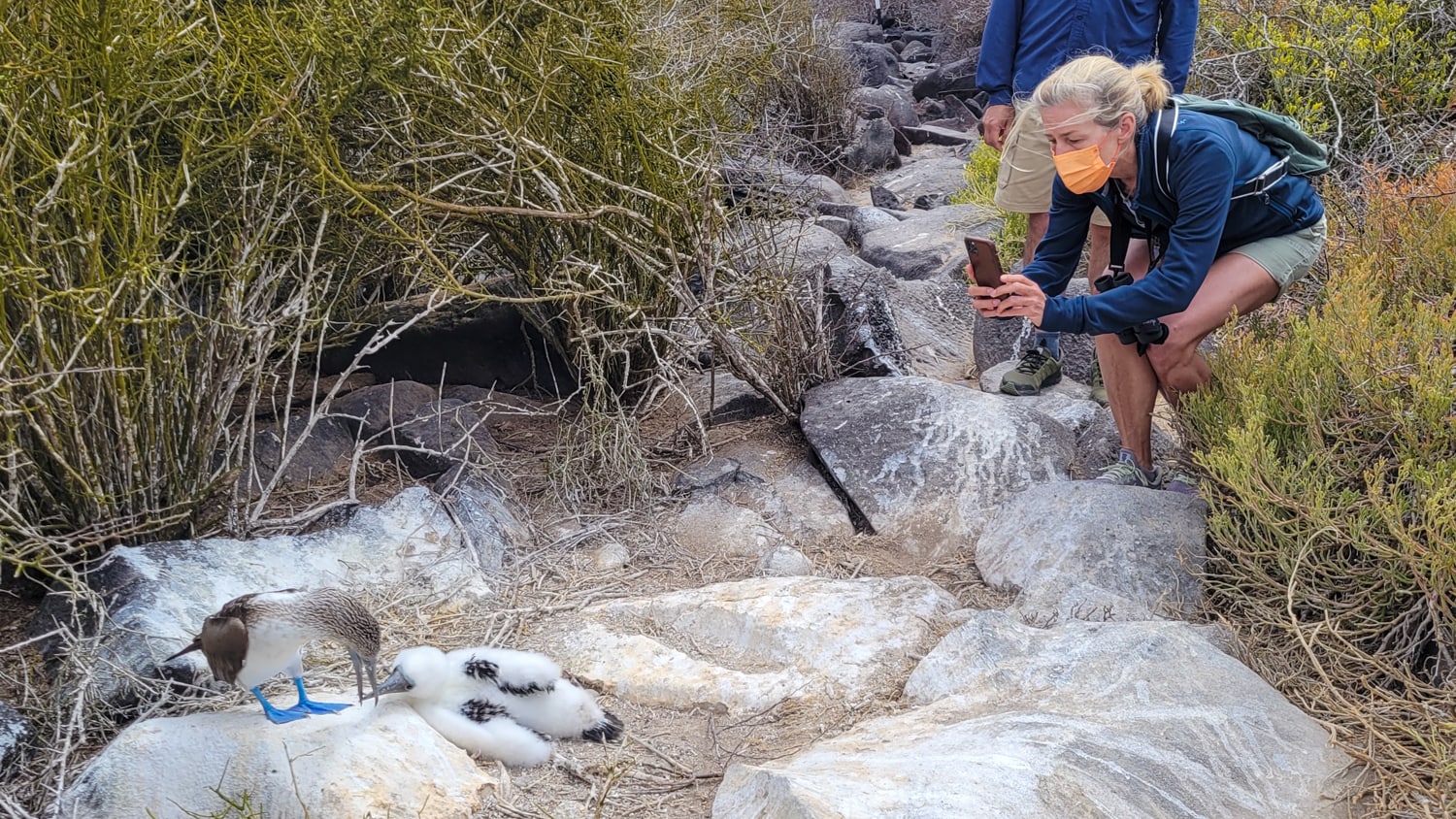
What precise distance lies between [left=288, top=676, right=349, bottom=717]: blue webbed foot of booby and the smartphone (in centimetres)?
196

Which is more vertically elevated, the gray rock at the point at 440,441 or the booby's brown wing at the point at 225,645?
the booby's brown wing at the point at 225,645

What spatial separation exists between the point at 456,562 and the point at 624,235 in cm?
139

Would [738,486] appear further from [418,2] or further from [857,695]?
[418,2]

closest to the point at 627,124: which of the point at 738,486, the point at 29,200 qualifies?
the point at 738,486

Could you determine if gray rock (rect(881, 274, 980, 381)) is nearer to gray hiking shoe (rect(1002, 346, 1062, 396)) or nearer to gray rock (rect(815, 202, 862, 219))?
gray hiking shoe (rect(1002, 346, 1062, 396))

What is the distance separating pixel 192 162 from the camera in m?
3.59

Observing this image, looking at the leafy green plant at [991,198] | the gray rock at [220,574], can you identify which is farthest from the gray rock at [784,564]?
the leafy green plant at [991,198]

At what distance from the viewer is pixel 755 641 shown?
3.17m

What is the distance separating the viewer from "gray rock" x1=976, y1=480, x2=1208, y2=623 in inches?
127

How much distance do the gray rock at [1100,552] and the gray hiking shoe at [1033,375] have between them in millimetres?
1113

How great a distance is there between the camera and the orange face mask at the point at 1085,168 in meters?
3.30

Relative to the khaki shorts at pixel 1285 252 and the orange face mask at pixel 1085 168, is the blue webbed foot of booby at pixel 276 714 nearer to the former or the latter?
the orange face mask at pixel 1085 168

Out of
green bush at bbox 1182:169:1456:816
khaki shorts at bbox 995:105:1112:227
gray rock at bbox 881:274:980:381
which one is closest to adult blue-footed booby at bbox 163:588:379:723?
green bush at bbox 1182:169:1456:816

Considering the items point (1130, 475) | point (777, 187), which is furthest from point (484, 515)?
point (777, 187)
